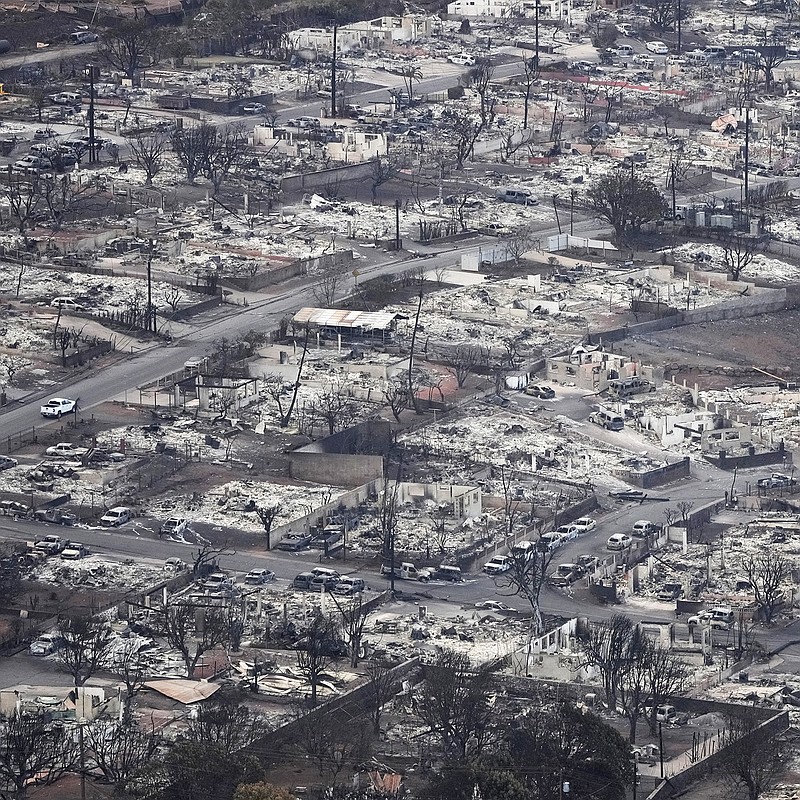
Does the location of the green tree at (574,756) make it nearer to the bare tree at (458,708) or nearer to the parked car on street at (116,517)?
the bare tree at (458,708)

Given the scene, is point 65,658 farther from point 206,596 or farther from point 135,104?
point 135,104

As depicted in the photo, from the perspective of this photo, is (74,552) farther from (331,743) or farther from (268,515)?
(331,743)

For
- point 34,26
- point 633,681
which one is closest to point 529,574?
point 633,681

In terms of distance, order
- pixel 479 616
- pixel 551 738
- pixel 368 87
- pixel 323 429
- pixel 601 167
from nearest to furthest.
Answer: pixel 551 738
pixel 479 616
pixel 323 429
pixel 601 167
pixel 368 87

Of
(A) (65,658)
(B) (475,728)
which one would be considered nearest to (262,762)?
(B) (475,728)

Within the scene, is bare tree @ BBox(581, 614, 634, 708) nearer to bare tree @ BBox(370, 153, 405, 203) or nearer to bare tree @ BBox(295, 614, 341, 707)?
bare tree @ BBox(295, 614, 341, 707)

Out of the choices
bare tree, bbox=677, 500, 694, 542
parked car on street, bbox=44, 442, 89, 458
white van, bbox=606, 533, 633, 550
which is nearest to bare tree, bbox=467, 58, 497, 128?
parked car on street, bbox=44, 442, 89, 458
